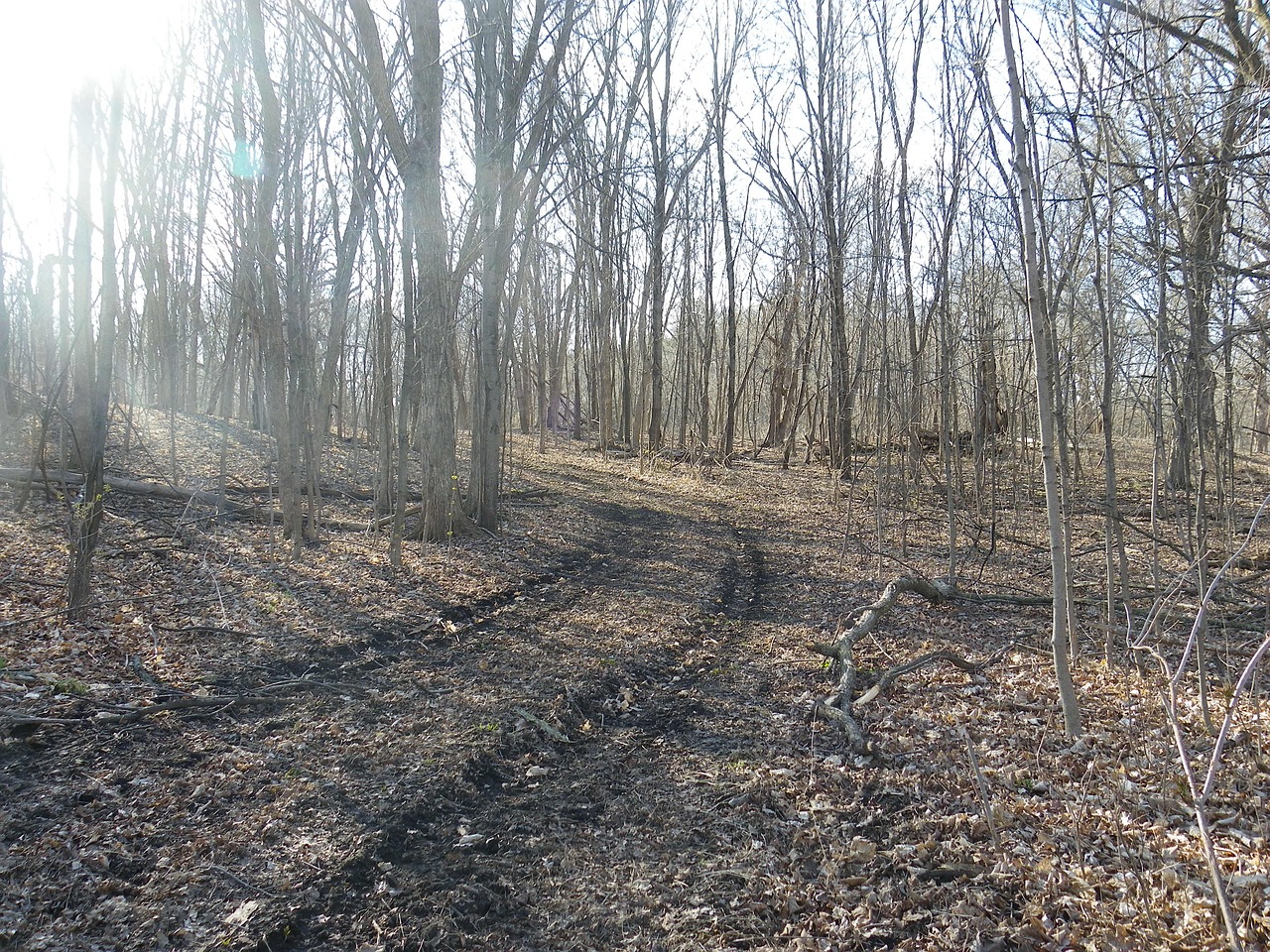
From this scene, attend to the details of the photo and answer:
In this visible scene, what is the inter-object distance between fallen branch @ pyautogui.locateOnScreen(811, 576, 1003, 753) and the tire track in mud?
28.4 inches

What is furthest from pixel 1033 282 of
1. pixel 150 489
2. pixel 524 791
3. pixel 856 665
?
pixel 150 489

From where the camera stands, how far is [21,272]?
14867mm

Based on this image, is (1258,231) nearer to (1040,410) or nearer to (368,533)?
(1040,410)

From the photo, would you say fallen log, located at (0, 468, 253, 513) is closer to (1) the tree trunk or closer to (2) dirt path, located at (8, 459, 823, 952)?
(2) dirt path, located at (8, 459, 823, 952)

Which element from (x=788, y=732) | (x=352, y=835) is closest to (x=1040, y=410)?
(x=788, y=732)

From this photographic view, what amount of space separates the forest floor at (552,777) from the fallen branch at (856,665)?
12cm

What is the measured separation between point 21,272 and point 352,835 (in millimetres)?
16456

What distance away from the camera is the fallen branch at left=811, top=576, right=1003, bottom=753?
4.85 meters

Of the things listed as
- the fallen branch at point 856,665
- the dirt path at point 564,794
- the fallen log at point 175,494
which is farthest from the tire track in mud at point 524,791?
the fallen log at point 175,494

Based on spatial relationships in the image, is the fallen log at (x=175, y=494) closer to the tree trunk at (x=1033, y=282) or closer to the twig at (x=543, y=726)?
the twig at (x=543, y=726)

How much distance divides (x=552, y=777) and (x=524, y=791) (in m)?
0.21

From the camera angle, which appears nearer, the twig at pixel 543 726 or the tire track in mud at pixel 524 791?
the tire track in mud at pixel 524 791

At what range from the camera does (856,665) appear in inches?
236

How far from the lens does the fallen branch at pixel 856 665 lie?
4.85 metres
